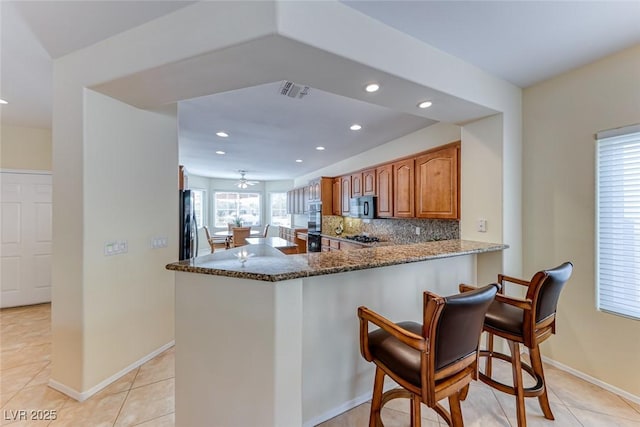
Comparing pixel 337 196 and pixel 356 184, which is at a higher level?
pixel 356 184

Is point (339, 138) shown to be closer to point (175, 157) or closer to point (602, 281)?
point (175, 157)

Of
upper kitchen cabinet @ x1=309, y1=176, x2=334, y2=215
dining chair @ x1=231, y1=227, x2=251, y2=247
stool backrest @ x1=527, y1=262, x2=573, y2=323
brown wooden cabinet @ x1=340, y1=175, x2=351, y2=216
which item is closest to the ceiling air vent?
stool backrest @ x1=527, y1=262, x2=573, y2=323

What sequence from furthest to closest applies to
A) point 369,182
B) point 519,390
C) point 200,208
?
point 200,208 < point 369,182 < point 519,390

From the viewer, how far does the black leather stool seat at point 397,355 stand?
4.23 feet

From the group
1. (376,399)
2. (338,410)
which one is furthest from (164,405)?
(376,399)

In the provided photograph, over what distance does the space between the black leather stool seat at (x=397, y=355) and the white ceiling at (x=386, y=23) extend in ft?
5.85

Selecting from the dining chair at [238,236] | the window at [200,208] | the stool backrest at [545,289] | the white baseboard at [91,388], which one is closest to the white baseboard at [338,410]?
the stool backrest at [545,289]

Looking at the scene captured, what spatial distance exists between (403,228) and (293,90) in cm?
270

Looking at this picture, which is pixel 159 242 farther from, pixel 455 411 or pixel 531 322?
pixel 531 322

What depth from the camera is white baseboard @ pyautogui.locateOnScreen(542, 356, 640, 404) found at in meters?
2.01

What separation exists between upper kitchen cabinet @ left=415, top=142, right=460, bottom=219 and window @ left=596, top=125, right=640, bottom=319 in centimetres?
111

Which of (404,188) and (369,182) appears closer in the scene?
(404,188)

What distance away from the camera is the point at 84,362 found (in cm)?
208

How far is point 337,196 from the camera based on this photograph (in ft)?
19.5
